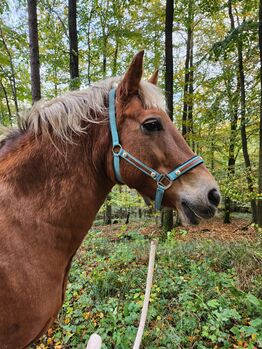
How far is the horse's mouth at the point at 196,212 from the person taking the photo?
5.07 feet

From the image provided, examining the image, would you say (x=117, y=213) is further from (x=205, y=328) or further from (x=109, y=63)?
(x=205, y=328)

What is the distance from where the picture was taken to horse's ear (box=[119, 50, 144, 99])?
63.2 inches

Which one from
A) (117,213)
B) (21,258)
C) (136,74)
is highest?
(136,74)

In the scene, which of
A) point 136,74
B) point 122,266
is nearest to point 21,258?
point 136,74

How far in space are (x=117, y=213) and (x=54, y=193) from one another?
21.9 metres

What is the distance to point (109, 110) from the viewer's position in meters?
1.71

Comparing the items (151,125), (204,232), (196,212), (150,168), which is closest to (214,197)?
(196,212)

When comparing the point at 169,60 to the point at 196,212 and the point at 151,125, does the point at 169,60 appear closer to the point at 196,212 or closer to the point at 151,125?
the point at 151,125

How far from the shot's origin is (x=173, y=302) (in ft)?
11.4

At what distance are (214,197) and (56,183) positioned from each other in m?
1.11

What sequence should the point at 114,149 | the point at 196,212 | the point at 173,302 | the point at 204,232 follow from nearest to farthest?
1. the point at 196,212
2. the point at 114,149
3. the point at 173,302
4. the point at 204,232

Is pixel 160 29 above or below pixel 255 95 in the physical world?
above

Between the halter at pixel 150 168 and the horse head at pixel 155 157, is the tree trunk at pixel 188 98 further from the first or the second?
the halter at pixel 150 168

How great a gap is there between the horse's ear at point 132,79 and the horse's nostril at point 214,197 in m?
0.93
